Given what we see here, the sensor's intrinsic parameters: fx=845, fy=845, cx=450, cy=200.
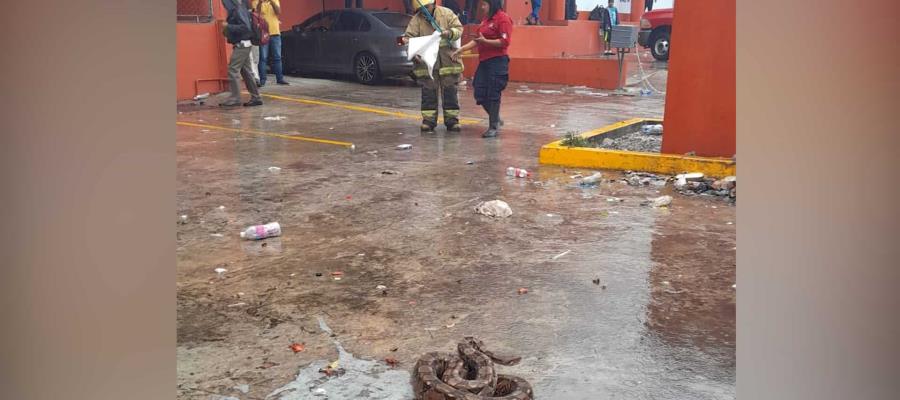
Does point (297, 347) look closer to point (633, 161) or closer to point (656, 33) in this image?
point (633, 161)

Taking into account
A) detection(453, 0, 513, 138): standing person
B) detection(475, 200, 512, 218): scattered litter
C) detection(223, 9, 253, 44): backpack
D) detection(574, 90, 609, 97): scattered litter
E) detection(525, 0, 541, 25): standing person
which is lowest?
detection(475, 200, 512, 218): scattered litter

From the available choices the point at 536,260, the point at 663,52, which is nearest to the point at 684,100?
the point at 536,260

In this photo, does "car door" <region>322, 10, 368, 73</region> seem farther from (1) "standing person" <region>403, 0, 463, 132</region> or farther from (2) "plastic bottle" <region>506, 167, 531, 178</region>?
(2) "plastic bottle" <region>506, 167, 531, 178</region>

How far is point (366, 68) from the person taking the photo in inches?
664

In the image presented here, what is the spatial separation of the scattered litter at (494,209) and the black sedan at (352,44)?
375 inches

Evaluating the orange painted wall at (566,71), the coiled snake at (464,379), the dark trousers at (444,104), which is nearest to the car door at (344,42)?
the orange painted wall at (566,71)

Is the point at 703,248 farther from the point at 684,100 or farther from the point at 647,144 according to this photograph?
the point at 647,144

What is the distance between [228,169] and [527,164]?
310cm

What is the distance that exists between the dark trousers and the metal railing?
5236mm

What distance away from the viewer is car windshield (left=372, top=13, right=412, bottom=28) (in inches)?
653

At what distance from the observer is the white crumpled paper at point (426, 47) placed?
1037cm

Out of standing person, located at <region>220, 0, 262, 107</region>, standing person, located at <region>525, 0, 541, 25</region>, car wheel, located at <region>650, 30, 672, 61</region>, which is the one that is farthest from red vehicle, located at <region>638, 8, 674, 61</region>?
standing person, located at <region>220, 0, 262, 107</region>

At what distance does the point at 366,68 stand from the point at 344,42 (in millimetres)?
707
